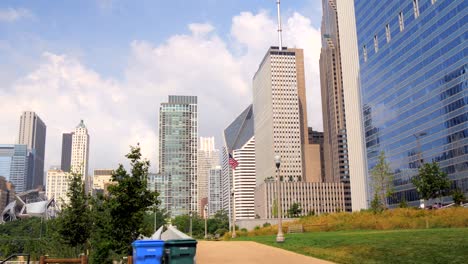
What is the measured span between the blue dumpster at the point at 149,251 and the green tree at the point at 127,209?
6.92 meters

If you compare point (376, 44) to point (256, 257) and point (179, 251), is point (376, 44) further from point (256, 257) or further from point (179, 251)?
point (179, 251)

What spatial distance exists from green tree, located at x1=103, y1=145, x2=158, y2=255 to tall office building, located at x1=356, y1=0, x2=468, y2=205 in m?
87.6

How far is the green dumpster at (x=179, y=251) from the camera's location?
579 inches

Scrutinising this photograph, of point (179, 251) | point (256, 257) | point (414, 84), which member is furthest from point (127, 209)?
point (414, 84)

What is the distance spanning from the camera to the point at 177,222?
14562 cm

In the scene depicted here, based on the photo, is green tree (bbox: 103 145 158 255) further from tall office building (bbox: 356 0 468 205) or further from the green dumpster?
tall office building (bbox: 356 0 468 205)

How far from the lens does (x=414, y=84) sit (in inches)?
4402

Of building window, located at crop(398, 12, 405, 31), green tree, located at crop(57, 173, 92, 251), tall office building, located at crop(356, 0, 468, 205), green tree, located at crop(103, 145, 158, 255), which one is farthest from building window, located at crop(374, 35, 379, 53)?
green tree, located at crop(103, 145, 158, 255)

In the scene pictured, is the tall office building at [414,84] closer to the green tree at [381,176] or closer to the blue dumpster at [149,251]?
the green tree at [381,176]

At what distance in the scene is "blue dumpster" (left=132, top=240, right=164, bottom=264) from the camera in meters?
14.7

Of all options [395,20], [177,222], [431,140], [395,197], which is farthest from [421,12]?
[177,222]

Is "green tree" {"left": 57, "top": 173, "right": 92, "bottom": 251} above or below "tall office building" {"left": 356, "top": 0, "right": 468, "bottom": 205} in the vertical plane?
below

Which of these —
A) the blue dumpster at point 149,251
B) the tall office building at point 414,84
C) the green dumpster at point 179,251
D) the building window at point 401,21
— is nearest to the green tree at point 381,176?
the tall office building at point 414,84

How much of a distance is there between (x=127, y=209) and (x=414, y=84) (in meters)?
103
